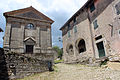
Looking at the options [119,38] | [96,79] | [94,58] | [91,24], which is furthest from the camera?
[91,24]

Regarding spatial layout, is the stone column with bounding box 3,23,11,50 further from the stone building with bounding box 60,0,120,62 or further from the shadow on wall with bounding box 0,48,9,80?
the stone building with bounding box 60,0,120,62

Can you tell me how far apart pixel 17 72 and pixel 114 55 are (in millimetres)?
8763

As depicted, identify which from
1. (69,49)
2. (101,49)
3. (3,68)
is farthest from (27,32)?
(101,49)

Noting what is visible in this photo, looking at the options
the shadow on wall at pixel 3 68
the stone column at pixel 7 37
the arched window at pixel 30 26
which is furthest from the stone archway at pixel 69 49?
the shadow on wall at pixel 3 68

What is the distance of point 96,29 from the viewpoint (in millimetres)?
11141

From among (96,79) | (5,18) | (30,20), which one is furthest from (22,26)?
(96,79)

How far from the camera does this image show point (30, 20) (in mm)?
13266

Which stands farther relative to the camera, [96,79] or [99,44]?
[99,44]

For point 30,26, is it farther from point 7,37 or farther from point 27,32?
point 7,37

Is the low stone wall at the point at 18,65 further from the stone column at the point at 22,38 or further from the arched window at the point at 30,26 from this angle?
the arched window at the point at 30,26

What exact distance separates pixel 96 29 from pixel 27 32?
31.2ft

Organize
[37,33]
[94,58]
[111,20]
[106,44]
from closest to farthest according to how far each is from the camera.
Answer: [111,20], [106,44], [94,58], [37,33]

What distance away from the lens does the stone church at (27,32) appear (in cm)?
1167

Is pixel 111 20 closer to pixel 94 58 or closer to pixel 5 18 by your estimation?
pixel 94 58
